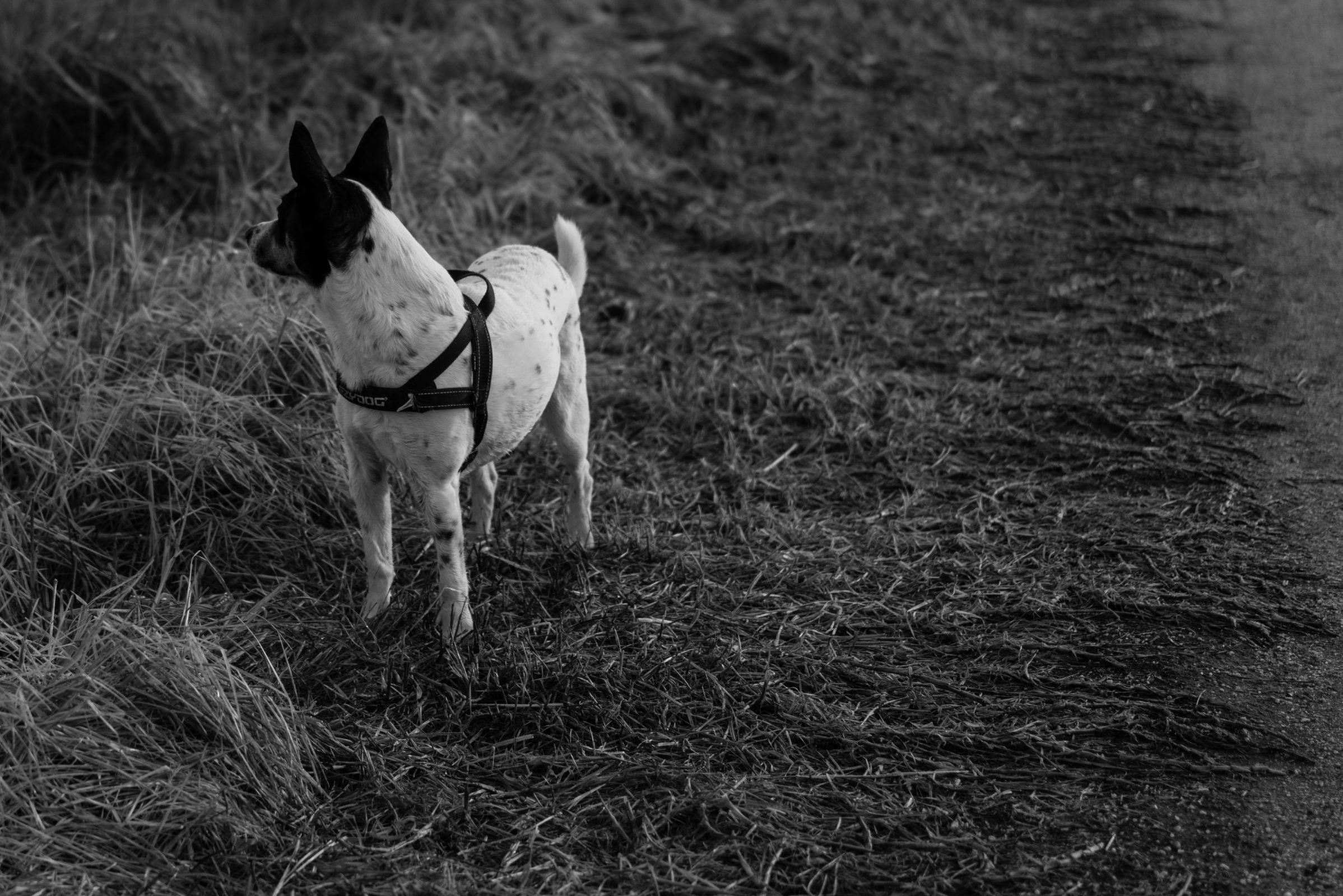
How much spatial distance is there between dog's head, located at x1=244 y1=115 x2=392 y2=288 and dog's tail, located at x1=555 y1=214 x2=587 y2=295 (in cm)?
84

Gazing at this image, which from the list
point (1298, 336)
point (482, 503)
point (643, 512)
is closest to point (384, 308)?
point (482, 503)

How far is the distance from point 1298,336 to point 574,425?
10.6 feet

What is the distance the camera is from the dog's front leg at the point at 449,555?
3.63m

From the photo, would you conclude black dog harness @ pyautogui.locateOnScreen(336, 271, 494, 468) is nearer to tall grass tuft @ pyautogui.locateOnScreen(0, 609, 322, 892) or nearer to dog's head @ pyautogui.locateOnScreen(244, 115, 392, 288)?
dog's head @ pyautogui.locateOnScreen(244, 115, 392, 288)

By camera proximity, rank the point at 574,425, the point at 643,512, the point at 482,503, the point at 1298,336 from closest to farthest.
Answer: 1. the point at 574,425
2. the point at 482,503
3. the point at 643,512
4. the point at 1298,336

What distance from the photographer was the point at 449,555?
3.70 meters

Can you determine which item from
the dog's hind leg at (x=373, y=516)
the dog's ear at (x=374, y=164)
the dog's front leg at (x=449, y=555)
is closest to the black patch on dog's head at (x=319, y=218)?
the dog's ear at (x=374, y=164)

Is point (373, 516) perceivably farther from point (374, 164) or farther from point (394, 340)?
point (374, 164)

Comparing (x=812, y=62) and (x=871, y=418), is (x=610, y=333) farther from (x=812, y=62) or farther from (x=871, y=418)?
(x=812, y=62)

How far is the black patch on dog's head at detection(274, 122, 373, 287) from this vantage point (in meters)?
3.29

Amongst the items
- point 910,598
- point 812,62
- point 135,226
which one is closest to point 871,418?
point 910,598

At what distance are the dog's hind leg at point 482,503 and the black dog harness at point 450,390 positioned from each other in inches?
27.3

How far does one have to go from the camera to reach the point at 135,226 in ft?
19.5

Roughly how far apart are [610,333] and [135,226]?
2.24 metres
